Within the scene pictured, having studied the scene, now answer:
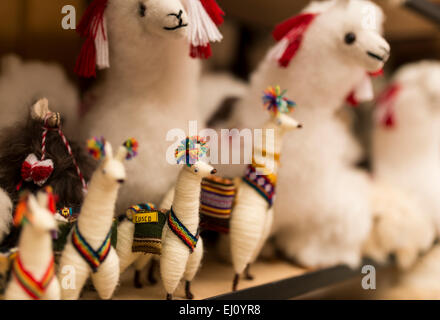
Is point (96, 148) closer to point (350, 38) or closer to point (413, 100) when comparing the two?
point (350, 38)

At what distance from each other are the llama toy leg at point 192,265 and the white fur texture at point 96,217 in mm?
135

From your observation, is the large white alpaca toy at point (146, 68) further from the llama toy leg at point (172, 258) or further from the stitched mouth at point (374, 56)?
the stitched mouth at point (374, 56)

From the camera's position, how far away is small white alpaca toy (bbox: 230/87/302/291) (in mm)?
638

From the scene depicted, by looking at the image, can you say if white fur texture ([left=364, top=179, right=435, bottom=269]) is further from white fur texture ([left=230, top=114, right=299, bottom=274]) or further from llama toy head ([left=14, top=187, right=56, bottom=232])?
llama toy head ([left=14, top=187, right=56, bottom=232])

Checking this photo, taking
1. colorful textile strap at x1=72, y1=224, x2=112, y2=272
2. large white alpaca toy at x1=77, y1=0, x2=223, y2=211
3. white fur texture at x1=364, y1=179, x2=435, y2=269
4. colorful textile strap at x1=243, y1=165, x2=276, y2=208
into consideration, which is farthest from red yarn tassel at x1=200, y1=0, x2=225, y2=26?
white fur texture at x1=364, y1=179, x2=435, y2=269

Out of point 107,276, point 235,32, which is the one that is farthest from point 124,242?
point 235,32

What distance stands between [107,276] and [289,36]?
1.64ft

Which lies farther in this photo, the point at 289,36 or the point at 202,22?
the point at 289,36

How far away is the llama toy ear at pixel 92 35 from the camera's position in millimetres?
585

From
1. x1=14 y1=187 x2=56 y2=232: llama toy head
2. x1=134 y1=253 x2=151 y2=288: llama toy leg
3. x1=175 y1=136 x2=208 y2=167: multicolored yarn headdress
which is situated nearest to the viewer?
x1=14 y1=187 x2=56 y2=232: llama toy head

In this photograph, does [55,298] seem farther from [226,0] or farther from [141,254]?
[226,0]

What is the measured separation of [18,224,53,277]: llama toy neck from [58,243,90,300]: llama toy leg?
5 cm

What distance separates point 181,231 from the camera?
0.54 meters

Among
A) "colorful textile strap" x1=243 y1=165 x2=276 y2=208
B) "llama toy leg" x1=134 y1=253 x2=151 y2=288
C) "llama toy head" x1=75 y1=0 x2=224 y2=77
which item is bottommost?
"llama toy leg" x1=134 y1=253 x2=151 y2=288
